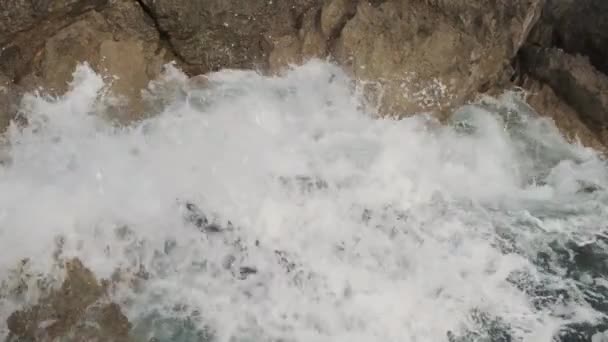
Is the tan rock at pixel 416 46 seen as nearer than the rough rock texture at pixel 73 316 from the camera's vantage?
No

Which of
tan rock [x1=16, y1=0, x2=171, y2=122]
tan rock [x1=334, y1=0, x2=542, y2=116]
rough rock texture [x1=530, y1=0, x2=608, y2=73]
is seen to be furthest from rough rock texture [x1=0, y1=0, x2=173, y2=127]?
rough rock texture [x1=530, y1=0, x2=608, y2=73]

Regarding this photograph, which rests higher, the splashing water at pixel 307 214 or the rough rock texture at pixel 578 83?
the rough rock texture at pixel 578 83

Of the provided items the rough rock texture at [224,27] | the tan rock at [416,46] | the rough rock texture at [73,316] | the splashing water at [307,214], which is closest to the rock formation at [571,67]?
the splashing water at [307,214]

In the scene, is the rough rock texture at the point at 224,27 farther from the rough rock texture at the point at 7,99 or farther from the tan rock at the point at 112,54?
the rough rock texture at the point at 7,99

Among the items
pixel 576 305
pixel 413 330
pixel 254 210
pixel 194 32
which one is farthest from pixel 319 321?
pixel 194 32

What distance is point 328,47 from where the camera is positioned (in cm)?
538

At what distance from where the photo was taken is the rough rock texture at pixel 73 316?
4156mm

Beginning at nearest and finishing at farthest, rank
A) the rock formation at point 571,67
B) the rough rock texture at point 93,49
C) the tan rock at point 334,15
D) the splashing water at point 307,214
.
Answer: the splashing water at point 307,214 → the rough rock texture at point 93,49 → the tan rock at point 334,15 → the rock formation at point 571,67

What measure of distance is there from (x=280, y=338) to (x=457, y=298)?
1249 mm

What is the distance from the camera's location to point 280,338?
433 cm

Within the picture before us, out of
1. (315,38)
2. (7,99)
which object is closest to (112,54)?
(7,99)

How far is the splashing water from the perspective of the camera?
443 cm

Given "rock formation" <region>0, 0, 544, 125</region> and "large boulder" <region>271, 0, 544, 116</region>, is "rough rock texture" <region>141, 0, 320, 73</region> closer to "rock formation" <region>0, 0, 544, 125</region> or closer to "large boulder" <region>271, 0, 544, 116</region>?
"rock formation" <region>0, 0, 544, 125</region>

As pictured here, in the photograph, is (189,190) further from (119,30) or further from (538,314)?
(538,314)
